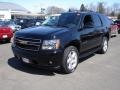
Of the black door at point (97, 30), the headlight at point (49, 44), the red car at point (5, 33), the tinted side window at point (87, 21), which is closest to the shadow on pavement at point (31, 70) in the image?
the headlight at point (49, 44)

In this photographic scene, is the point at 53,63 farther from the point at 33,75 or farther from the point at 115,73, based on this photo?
the point at 115,73

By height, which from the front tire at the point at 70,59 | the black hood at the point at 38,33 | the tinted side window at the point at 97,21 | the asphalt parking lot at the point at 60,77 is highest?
the tinted side window at the point at 97,21

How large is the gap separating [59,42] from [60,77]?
1.01 metres

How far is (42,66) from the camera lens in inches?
261

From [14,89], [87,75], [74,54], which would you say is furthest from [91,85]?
[14,89]

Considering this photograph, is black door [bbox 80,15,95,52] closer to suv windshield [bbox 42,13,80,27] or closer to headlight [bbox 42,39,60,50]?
suv windshield [bbox 42,13,80,27]

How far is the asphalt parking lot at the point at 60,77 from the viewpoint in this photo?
5832 millimetres

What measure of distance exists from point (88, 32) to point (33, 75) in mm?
2578

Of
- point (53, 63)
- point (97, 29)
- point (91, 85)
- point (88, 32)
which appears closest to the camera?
point (91, 85)

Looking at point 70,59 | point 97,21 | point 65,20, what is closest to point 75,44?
point 70,59

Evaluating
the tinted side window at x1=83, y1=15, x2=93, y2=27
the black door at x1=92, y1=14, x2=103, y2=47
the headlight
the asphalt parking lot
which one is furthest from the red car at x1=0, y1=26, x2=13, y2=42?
the headlight

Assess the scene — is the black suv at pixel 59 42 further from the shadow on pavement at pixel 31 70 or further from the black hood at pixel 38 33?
the shadow on pavement at pixel 31 70

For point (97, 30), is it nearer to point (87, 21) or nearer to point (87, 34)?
point (87, 21)

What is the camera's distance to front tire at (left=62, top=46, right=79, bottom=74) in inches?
266
